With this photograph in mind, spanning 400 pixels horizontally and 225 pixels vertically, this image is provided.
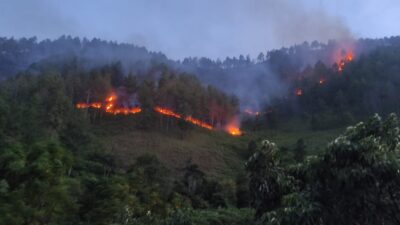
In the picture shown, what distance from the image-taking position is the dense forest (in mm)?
7703

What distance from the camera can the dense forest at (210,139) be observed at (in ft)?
25.3

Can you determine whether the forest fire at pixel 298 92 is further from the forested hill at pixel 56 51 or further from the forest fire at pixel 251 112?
the forested hill at pixel 56 51

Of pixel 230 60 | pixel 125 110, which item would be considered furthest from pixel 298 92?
pixel 230 60

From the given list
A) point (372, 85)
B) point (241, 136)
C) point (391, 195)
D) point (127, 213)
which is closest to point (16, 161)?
point (127, 213)

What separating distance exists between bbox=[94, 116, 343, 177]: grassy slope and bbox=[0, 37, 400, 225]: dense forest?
0.51 m

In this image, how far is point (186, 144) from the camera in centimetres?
5472

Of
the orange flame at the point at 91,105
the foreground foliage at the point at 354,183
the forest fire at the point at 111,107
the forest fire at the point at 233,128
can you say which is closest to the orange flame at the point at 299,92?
the forest fire at the point at 233,128

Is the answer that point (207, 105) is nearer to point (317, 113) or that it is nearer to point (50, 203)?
point (317, 113)

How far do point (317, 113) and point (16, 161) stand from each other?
63.4 metres

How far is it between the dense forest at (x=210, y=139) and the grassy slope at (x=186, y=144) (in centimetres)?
51

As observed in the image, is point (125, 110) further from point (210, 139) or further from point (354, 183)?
point (354, 183)

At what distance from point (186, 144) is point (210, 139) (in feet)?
18.7

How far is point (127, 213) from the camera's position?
13.2 m

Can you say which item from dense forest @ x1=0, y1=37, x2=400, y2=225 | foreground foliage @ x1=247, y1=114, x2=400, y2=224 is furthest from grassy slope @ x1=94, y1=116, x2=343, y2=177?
foreground foliage @ x1=247, y1=114, x2=400, y2=224
